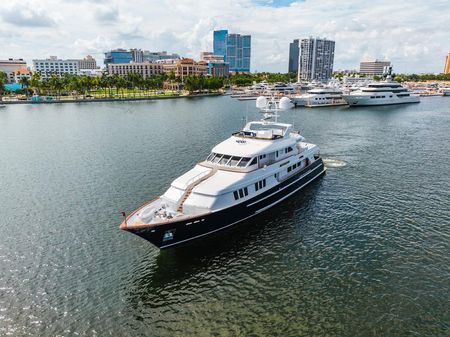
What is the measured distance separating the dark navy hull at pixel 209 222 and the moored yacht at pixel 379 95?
4757 inches

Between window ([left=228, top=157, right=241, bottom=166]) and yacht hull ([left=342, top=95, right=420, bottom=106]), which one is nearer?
window ([left=228, top=157, right=241, bottom=166])

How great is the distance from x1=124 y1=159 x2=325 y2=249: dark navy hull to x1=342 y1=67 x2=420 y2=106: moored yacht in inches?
4757

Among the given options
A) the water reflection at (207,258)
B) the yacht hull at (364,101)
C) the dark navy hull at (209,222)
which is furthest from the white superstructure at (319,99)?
the water reflection at (207,258)

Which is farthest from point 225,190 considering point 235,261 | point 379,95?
point 379,95

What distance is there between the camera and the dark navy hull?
26734 millimetres

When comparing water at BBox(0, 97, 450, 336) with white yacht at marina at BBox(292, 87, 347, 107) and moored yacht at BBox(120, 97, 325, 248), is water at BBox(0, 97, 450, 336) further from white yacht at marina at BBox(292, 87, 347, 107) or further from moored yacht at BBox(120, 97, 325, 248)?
white yacht at marina at BBox(292, 87, 347, 107)

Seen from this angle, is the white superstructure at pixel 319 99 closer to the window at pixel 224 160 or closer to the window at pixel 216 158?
the window at pixel 216 158

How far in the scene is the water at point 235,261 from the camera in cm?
2155

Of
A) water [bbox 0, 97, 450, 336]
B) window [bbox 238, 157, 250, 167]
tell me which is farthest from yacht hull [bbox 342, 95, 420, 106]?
window [bbox 238, 157, 250, 167]

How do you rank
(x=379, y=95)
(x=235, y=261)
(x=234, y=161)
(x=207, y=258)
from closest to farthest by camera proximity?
(x=235, y=261)
(x=207, y=258)
(x=234, y=161)
(x=379, y=95)

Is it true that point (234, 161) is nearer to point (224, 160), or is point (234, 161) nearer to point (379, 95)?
point (224, 160)

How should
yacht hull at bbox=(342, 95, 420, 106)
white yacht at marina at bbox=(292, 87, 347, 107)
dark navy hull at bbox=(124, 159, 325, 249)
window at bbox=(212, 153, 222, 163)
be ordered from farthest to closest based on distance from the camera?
white yacht at marina at bbox=(292, 87, 347, 107), yacht hull at bbox=(342, 95, 420, 106), window at bbox=(212, 153, 222, 163), dark navy hull at bbox=(124, 159, 325, 249)

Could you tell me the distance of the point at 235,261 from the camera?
2769 centimetres

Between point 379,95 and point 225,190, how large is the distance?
465 ft
